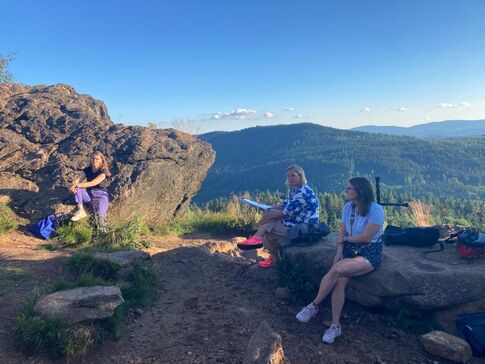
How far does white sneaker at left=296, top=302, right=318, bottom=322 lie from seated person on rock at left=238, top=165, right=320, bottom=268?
1.35 m

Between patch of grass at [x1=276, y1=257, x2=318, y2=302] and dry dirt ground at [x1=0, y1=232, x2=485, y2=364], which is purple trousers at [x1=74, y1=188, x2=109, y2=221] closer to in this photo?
dry dirt ground at [x1=0, y1=232, x2=485, y2=364]

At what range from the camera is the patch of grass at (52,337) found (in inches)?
151

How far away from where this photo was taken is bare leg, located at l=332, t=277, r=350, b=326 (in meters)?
4.68

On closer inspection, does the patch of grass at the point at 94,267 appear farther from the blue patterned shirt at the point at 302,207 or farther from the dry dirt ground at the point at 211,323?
the blue patterned shirt at the point at 302,207

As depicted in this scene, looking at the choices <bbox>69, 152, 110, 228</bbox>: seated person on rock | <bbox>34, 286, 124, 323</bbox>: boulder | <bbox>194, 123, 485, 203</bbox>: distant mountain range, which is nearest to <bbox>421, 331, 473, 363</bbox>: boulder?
<bbox>34, 286, 124, 323</bbox>: boulder

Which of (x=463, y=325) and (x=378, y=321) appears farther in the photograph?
(x=378, y=321)

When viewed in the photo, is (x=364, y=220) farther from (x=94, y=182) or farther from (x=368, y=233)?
(x=94, y=182)

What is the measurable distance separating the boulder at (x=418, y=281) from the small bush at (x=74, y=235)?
437 centimetres

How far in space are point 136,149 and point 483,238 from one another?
25.3 ft

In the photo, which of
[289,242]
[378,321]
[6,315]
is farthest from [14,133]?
[378,321]

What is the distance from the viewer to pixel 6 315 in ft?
14.6

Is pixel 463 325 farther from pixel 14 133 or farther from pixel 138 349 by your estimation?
pixel 14 133

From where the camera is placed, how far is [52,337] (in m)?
3.87

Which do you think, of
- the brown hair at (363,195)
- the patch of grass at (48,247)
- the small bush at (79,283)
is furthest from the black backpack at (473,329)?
the patch of grass at (48,247)
